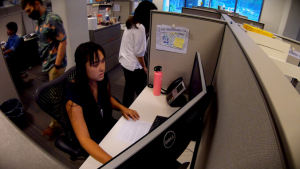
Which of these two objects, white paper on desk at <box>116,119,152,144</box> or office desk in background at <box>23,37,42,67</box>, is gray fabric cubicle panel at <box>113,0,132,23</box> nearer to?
office desk in background at <box>23,37,42,67</box>

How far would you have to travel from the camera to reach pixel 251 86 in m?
0.36

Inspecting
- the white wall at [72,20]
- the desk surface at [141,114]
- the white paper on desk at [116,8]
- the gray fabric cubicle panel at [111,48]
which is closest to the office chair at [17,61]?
the white wall at [72,20]

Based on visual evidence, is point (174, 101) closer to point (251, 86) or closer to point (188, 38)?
point (188, 38)

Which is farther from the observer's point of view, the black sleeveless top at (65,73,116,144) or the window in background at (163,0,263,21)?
the window in background at (163,0,263,21)

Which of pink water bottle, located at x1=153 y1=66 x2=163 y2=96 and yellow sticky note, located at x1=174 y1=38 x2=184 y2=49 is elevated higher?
yellow sticky note, located at x1=174 y1=38 x2=184 y2=49

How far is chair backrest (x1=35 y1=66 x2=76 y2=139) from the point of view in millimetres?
944

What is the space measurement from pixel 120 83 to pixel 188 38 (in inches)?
75.4

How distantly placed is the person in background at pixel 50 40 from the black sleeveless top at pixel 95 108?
0.84 meters

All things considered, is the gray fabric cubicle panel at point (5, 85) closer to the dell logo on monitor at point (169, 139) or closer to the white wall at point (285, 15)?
the dell logo on monitor at point (169, 139)

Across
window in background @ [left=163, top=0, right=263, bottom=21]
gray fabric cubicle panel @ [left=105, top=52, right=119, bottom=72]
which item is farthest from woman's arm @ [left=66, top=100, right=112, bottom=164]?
window in background @ [left=163, top=0, right=263, bottom=21]

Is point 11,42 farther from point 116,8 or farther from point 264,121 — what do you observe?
point 264,121

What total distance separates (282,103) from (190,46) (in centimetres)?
98

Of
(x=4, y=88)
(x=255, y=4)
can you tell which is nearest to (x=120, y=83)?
(x=4, y=88)

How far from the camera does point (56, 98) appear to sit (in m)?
1.02
